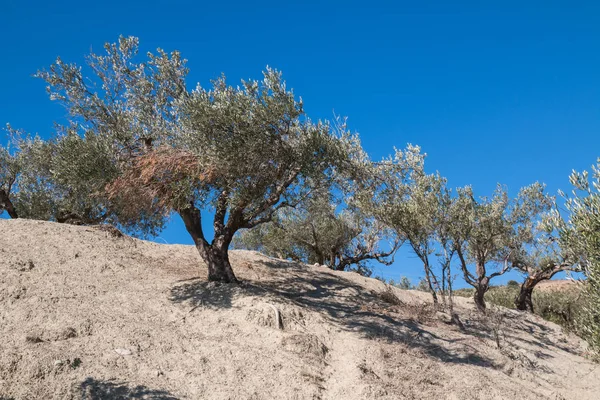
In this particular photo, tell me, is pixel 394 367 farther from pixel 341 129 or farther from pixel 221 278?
pixel 341 129

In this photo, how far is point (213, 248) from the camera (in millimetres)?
17000

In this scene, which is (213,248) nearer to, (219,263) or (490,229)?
(219,263)

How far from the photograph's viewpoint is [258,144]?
572 inches

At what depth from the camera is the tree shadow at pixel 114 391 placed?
9.03m

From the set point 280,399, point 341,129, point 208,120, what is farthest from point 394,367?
point 208,120

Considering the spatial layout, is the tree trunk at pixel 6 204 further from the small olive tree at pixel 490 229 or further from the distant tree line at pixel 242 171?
the small olive tree at pixel 490 229

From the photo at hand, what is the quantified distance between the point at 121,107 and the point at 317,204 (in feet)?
30.2

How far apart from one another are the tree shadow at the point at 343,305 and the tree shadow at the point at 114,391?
494cm

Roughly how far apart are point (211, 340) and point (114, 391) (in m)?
3.47

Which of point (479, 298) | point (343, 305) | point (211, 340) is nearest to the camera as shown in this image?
point (211, 340)

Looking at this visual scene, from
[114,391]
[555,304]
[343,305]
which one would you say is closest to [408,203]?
[343,305]

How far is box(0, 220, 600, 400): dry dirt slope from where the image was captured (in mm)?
10117

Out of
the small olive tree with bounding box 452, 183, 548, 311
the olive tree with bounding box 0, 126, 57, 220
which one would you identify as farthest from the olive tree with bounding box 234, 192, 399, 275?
the olive tree with bounding box 0, 126, 57, 220

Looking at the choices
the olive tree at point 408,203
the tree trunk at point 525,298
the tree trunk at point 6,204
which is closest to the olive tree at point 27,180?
the tree trunk at point 6,204
